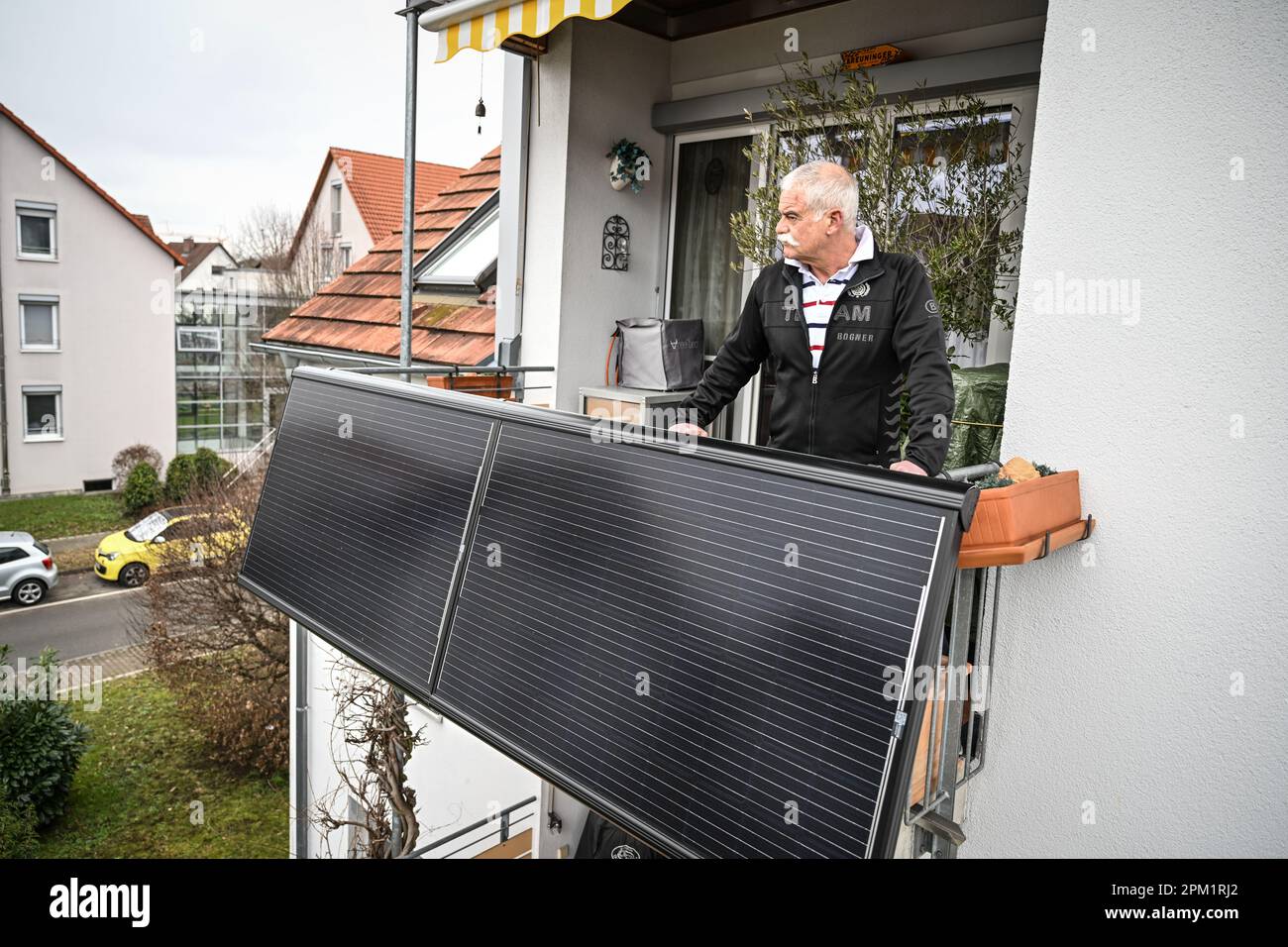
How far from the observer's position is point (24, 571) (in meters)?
20.6

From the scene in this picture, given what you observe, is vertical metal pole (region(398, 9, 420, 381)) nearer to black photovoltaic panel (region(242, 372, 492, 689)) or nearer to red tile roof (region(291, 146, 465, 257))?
black photovoltaic panel (region(242, 372, 492, 689))

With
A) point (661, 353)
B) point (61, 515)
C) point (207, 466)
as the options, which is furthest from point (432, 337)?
point (61, 515)

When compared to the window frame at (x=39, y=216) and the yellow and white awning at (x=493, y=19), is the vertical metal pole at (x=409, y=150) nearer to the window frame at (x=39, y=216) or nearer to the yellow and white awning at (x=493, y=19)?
the yellow and white awning at (x=493, y=19)

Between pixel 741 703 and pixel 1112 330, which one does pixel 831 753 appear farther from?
pixel 1112 330

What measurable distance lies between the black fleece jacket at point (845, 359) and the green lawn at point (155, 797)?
540 inches

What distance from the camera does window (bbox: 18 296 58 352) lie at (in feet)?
94.0

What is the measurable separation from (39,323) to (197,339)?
5643mm

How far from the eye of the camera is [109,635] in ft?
64.9

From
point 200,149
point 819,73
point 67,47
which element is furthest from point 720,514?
point 200,149

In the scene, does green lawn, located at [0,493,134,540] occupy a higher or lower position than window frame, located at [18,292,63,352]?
lower

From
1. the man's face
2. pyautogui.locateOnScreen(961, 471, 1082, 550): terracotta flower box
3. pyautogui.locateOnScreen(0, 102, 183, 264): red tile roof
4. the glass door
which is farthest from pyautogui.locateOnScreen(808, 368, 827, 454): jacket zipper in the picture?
pyautogui.locateOnScreen(0, 102, 183, 264): red tile roof

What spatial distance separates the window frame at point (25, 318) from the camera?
93.6ft

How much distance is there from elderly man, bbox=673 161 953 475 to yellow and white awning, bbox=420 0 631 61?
240 cm

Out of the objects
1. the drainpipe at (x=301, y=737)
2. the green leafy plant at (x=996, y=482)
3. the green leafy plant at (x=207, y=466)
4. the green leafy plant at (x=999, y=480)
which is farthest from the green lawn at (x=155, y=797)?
the green leafy plant at (x=996, y=482)
